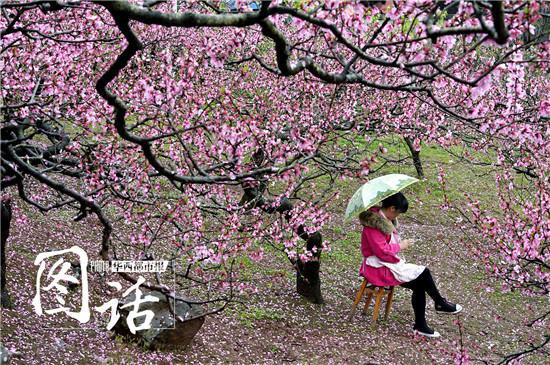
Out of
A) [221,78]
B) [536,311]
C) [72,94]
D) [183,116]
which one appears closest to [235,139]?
[183,116]

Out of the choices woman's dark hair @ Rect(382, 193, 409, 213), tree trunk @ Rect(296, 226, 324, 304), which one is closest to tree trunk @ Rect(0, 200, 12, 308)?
tree trunk @ Rect(296, 226, 324, 304)

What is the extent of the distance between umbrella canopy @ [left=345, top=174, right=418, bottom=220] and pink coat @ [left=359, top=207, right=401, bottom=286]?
26 centimetres

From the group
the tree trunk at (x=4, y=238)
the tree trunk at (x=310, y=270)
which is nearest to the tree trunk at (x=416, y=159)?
the tree trunk at (x=310, y=270)

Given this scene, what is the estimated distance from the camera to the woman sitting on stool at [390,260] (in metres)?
7.72

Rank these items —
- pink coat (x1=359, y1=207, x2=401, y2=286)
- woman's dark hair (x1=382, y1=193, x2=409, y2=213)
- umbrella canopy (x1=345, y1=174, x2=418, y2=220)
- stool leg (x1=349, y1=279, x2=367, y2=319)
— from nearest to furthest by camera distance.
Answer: umbrella canopy (x1=345, y1=174, x2=418, y2=220) < pink coat (x1=359, y1=207, x2=401, y2=286) < woman's dark hair (x1=382, y1=193, x2=409, y2=213) < stool leg (x1=349, y1=279, x2=367, y2=319)

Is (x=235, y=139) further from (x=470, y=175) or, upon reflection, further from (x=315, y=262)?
(x=470, y=175)

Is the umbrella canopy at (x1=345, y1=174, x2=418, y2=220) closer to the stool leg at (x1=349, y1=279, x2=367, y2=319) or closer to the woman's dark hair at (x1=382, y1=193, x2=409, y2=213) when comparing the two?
the woman's dark hair at (x1=382, y1=193, x2=409, y2=213)

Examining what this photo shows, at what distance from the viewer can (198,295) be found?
8.02 meters

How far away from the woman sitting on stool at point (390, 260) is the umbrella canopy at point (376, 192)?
0.22 meters

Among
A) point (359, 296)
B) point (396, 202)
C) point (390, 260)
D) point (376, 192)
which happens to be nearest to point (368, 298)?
point (359, 296)

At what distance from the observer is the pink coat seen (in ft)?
25.2

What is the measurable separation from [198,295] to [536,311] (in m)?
5.64

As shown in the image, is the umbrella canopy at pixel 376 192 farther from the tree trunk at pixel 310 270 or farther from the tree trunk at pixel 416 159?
the tree trunk at pixel 416 159

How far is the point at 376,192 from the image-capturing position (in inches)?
297
